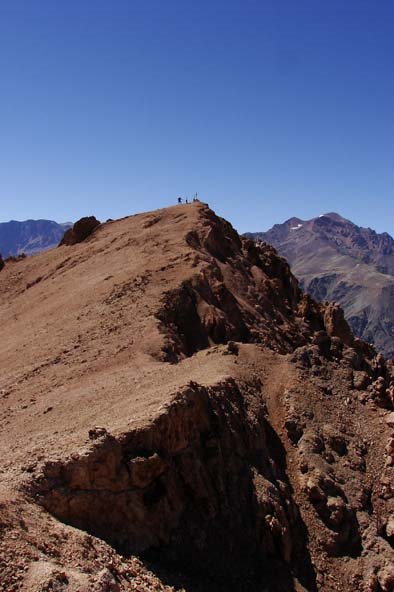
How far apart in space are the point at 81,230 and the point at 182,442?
1450 inches

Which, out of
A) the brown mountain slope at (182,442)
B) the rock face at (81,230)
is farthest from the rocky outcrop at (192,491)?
the rock face at (81,230)

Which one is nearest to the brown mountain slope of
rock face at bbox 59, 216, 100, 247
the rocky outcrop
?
the rocky outcrop

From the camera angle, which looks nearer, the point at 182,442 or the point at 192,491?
the point at 192,491

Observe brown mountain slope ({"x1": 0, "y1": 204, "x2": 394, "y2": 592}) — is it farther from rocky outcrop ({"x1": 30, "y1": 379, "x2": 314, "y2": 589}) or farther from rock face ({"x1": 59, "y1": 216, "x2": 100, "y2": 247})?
rock face ({"x1": 59, "y1": 216, "x2": 100, "y2": 247})

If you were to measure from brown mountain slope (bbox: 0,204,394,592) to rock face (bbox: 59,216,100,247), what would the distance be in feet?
39.1

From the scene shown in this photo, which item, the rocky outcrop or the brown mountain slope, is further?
the rocky outcrop

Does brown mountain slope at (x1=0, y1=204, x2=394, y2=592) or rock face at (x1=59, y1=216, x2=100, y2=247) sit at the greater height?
rock face at (x1=59, y1=216, x2=100, y2=247)

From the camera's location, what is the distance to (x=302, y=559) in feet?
74.6

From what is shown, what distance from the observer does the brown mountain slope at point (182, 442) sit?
55.2ft

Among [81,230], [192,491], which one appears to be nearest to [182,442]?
[192,491]

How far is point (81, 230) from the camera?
55562mm

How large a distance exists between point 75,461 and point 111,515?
5.88ft

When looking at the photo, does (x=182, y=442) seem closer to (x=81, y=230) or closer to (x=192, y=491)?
(x=192, y=491)

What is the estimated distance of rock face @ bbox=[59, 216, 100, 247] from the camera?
5547 cm
